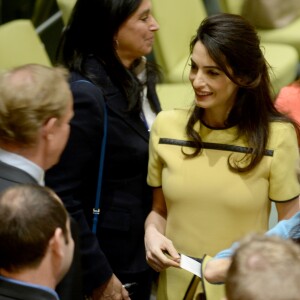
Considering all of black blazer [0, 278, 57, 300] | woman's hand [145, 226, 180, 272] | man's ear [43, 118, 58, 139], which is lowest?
woman's hand [145, 226, 180, 272]

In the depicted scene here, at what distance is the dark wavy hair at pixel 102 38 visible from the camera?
228 cm

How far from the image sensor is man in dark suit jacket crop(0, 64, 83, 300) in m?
1.75

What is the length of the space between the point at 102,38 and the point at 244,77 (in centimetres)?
50

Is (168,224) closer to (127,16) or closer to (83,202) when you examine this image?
(83,202)

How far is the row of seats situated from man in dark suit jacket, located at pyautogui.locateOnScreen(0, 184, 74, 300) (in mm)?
1936

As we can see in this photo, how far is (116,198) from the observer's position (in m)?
2.33

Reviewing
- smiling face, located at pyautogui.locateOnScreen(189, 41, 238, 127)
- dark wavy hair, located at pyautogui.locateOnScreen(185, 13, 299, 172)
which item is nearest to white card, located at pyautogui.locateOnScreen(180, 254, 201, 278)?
dark wavy hair, located at pyautogui.locateOnScreen(185, 13, 299, 172)

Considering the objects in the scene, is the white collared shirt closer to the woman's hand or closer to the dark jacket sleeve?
the dark jacket sleeve

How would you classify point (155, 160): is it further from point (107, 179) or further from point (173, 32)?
point (173, 32)

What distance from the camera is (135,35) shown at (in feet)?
7.78

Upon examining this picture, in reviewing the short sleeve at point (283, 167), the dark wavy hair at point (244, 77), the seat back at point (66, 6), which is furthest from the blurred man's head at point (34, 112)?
the seat back at point (66, 6)

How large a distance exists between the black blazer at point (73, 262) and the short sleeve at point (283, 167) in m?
0.62

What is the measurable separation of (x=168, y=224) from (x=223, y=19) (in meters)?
0.64

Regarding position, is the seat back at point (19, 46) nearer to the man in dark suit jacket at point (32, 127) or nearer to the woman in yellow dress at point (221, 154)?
the woman in yellow dress at point (221, 154)
